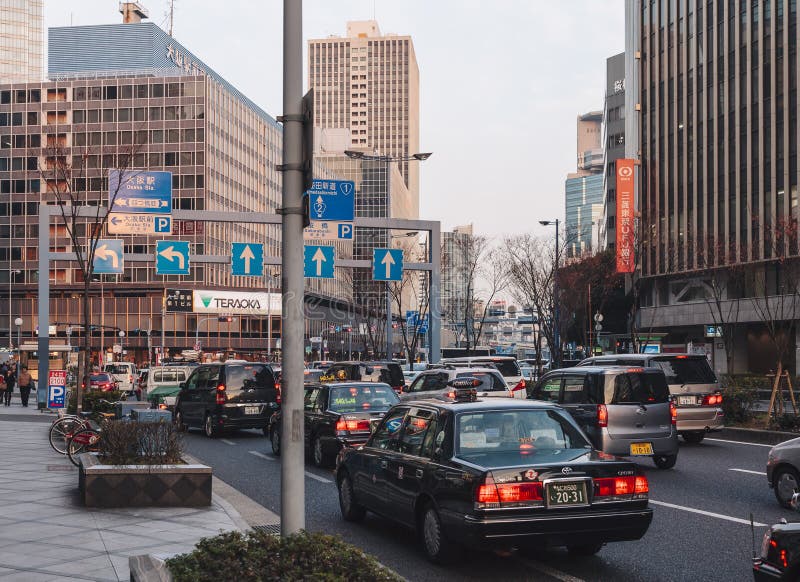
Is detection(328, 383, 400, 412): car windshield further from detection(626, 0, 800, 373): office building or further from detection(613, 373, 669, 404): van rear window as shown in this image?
detection(626, 0, 800, 373): office building

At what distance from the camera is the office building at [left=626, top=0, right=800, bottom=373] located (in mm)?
52031

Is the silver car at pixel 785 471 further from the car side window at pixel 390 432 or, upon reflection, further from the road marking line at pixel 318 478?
the road marking line at pixel 318 478

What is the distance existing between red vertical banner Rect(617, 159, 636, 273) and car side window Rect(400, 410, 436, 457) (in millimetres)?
47067

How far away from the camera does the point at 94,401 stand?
23.6 meters

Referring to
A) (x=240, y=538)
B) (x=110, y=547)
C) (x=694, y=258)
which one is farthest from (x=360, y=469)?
(x=694, y=258)

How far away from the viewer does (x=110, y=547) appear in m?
8.82

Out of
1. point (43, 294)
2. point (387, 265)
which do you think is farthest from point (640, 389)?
point (43, 294)

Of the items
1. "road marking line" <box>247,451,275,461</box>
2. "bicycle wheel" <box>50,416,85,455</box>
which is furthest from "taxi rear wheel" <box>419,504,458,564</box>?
"bicycle wheel" <box>50,416,85,455</box>

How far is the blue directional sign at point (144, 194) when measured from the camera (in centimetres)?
3064

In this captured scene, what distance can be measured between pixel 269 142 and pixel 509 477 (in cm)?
11453

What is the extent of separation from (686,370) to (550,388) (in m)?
4.57

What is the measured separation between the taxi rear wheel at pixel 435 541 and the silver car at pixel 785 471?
5.04 meters

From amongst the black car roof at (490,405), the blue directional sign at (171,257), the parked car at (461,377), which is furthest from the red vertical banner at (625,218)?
the black car roof at (490,405)

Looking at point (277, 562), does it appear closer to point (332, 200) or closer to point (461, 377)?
point (461, 377)
